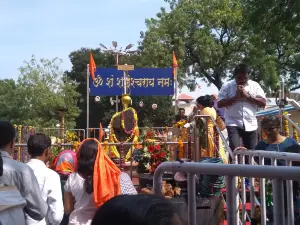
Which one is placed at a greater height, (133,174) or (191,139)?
(191,139)

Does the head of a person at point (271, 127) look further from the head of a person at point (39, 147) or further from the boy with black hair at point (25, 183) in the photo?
the boy with black hair at point (25, 183)

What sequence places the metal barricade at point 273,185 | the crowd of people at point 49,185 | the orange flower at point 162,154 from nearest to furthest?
the metal barricade at point 273,185 → the crowd of people at point 49,185 → the orange flower at point 162,154

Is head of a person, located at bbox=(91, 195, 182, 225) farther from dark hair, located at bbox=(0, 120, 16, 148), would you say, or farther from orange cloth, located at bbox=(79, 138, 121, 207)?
orange cloth, located at bbox=(79, 138, 121, 207)

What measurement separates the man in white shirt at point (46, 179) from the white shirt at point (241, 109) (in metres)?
3.32

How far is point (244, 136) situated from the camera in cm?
775

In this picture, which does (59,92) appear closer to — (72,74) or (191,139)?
(72,74)

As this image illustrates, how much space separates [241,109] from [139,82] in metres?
14.4

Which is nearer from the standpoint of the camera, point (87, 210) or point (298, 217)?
point (298, 217)

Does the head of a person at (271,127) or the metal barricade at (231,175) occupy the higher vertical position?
the head of a person at (271,127)

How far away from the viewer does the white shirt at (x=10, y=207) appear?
2835mm

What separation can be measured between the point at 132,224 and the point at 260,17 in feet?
39.3

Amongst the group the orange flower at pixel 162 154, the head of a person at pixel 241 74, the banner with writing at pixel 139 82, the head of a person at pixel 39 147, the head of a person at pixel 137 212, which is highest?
the banner with writing at pixel 139 82

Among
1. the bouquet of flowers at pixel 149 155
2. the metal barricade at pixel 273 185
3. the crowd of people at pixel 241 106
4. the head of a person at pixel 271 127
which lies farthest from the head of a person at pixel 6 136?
the bouquet of flowers at pixel 149 155

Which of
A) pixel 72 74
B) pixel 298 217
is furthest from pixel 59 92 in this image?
pixel 298 217
